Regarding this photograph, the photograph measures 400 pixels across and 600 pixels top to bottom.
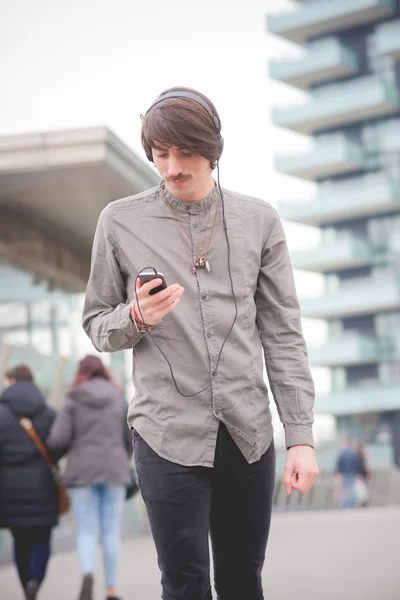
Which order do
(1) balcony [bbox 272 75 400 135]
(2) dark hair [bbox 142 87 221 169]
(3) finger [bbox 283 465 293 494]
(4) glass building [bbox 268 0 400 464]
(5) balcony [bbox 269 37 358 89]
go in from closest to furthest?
(2) dark hair [bbox 142 87 221 169] < (3) finger [bbox 283 465 293 494] < (4) glass building [bbox 268 0 400 464] < (1) balcony [bbox 272 75 400 135] < (5) balcony [bbox 269 37 358 89]

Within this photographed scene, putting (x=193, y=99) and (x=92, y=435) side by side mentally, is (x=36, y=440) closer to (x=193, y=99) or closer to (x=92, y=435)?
(x=92, y=435)

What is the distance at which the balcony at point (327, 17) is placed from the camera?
72438 mm

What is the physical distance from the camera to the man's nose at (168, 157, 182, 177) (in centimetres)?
307

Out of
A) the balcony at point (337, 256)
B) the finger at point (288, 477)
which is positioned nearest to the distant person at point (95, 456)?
the finger at point (288, 477)

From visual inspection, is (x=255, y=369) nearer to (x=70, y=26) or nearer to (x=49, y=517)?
(x=49, y=517)

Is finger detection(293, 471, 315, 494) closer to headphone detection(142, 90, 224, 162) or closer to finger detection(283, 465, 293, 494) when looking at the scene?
finger detection(283, 465, 293, 494)

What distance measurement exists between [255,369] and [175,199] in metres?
0.55

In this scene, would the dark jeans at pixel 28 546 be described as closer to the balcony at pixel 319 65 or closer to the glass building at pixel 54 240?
the glass building at pixel 54 240

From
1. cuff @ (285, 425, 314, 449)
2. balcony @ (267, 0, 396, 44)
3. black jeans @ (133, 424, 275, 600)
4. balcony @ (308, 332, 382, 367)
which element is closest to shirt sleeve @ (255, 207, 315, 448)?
cuff @ (285, 425, 314, 449)

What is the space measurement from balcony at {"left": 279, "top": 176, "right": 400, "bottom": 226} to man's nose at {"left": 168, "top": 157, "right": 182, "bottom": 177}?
2599 inches

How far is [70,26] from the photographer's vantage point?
106 meters

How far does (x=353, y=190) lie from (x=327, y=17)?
11.9m

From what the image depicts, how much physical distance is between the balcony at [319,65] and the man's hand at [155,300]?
70.4m

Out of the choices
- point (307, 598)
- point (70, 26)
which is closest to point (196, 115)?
point (307, 598)
